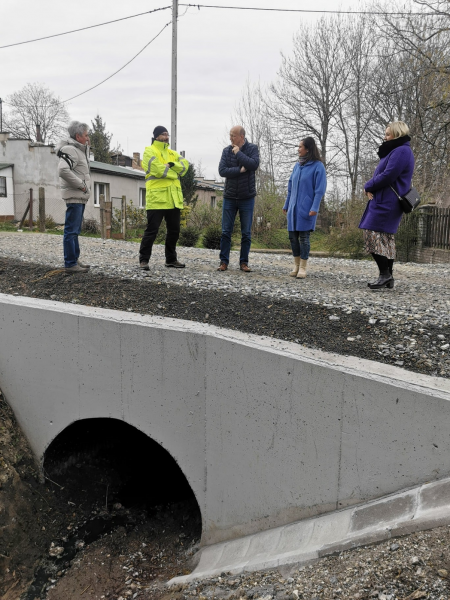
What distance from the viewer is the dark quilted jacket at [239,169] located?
19.2 ft

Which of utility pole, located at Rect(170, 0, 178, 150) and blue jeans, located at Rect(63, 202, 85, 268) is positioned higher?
utility pole, located at Rect(170, 0, 178, 150)

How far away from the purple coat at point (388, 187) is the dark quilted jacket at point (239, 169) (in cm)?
143

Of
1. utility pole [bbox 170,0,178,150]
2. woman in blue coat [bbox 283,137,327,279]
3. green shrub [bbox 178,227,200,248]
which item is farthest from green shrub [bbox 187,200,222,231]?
woman in blue coat [bbox 283,137,327,279]

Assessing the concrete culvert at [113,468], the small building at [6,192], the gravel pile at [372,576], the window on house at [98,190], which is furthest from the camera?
the window on house at [98,190]

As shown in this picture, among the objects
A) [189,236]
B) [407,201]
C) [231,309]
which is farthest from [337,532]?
[189,236]

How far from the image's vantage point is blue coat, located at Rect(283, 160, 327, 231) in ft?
18.7

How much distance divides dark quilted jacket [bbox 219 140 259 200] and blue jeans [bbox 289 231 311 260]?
0.72 meters

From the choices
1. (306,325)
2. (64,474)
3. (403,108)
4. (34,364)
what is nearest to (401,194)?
(306,325)

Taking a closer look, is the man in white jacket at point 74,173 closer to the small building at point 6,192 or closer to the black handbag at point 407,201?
the black handbag at point 407,201

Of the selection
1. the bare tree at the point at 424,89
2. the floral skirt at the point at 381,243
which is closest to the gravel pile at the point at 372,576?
the floral skirt at the point at 381,243

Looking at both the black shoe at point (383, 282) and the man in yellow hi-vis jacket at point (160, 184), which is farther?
the man in yellow hi-vis jacket at point (160, 184)

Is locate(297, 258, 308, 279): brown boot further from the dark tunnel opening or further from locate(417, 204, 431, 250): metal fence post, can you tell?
locate(417, 204, 431, 250): metal fence post

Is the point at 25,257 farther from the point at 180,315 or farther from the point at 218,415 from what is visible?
the point at 218,415

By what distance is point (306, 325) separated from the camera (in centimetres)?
401
